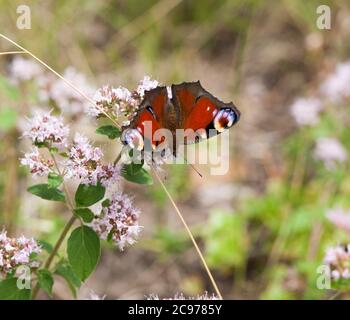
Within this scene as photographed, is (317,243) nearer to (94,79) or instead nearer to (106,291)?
(106,291)

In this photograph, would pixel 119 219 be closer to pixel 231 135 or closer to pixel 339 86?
pixel 339 86

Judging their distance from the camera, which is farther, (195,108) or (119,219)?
(195,108)

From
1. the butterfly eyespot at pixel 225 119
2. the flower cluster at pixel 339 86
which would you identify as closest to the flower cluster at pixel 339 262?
the butterfly eyespot at pixel 225 119

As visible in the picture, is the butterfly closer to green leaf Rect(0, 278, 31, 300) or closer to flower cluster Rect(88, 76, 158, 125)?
flower cluster Rect(88, 76, 158, 125)

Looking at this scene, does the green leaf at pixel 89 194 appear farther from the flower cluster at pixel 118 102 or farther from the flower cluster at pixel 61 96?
the flower cluster at pixel 61 96

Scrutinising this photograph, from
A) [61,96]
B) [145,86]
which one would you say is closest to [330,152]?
[61,96]

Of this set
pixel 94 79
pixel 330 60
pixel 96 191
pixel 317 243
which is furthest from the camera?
pixel 330 60

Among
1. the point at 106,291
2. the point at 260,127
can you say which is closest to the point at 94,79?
the point at 260,127
